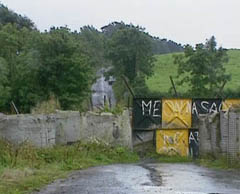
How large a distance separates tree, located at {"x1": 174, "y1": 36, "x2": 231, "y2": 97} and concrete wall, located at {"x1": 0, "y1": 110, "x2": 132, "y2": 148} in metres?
14.1

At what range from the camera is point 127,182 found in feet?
38.5

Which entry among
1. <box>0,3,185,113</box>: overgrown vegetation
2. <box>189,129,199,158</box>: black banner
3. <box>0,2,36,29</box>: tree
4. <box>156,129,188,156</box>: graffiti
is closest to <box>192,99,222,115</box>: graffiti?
<box>189,129,199,158</box>: black banner

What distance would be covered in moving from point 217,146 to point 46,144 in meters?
5.63

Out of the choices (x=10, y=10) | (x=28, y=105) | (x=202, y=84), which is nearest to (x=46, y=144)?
(x=202, y=84)

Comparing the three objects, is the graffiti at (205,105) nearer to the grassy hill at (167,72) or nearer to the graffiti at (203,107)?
the graffiti at (203,107)

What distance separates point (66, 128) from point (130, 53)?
107 ft

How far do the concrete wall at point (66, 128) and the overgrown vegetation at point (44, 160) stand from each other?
383mm

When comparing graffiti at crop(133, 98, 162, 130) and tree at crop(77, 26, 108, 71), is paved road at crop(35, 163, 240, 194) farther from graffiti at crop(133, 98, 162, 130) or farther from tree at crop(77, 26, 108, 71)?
tree at crop(77, 26, 108, 71)

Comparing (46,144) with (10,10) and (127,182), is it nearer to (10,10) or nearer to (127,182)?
(127,182)

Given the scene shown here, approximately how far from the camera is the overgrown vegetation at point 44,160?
447 inches

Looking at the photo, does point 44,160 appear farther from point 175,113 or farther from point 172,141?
point 175,113

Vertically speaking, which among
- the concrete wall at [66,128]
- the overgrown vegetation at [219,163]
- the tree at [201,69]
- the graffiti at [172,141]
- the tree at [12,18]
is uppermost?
the tree at [12,18]

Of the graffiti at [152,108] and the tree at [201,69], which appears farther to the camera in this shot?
the tree at [201,69]

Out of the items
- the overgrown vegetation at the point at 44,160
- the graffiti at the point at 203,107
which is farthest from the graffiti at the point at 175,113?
the overgrown vegetation at the point at 44,160
